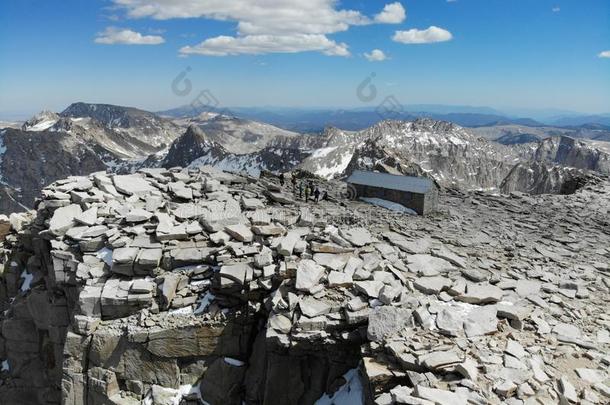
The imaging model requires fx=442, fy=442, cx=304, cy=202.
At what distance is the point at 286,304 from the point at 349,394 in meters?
3.61

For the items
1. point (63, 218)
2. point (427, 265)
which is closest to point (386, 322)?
point (427, 265)

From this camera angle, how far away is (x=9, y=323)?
24.0m

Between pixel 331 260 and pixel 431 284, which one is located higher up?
pixel 331 260

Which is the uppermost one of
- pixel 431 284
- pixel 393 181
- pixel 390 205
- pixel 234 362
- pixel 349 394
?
pixel 393 181

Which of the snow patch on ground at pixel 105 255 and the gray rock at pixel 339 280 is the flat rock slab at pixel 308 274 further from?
the snow patch on ground at pixel 105 255

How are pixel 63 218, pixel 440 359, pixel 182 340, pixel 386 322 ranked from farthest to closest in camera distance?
1. pixel 63 218
2. pixel 182 340
3. pixel 386 322
4. pixel 440 359

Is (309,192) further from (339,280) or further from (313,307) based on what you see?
(313,307)

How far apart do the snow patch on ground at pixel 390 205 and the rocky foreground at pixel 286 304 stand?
1545 millimetres

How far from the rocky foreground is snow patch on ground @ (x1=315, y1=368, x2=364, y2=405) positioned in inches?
2.2

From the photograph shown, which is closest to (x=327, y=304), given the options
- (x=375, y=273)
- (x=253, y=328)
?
(x=375, y=273)

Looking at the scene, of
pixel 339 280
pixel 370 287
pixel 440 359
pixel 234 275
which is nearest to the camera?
pixel 440 359

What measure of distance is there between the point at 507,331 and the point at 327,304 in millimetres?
5781

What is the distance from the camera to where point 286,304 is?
15641mm

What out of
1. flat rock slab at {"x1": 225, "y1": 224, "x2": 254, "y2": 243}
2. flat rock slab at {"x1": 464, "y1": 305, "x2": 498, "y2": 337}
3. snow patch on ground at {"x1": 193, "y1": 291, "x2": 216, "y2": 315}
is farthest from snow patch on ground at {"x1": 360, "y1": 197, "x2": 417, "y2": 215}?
snow patch on ground at {"x1": 193, "y1": 291, "x2": 216, "y2": 315}
